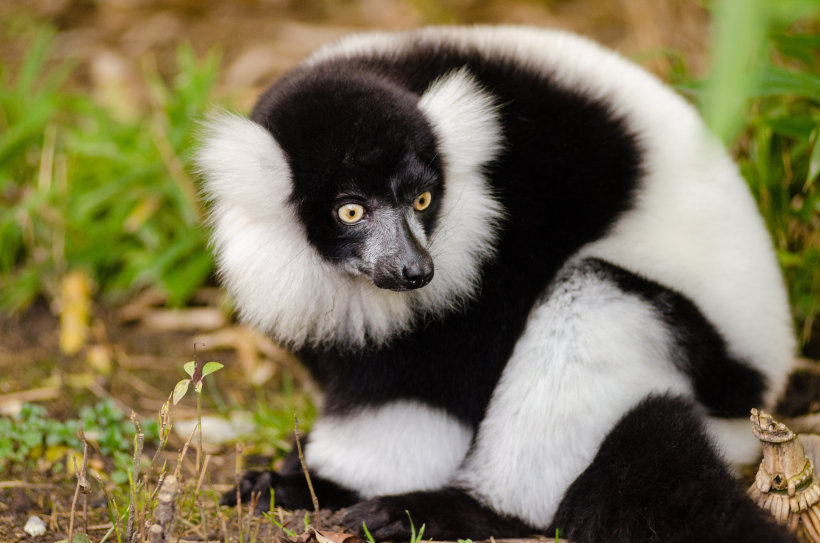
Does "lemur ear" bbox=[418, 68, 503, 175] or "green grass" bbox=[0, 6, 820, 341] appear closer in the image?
"lemur ear" bbox=[418, 68, 503, 175]

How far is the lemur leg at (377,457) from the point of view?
332 cm

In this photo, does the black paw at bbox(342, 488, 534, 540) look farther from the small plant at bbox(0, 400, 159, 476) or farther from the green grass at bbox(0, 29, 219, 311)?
the green grass at bbox(0, 29, 219, 311)

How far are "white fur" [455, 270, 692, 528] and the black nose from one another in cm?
59

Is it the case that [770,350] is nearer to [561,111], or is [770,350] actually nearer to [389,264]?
[561,111]

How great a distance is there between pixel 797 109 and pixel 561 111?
76.9 inches

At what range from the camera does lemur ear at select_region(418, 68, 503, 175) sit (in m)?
3.16

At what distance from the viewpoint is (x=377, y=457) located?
3.36m

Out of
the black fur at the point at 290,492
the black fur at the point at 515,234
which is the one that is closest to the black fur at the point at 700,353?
the black fur at the point at 515,234

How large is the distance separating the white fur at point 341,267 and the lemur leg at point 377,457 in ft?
1.27

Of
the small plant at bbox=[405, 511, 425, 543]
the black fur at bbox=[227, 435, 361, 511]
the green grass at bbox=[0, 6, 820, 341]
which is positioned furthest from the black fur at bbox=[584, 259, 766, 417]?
the black fur at bbox=[227, 435, 361, 511]

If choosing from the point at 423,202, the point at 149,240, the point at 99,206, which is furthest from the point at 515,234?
the point at 99,206

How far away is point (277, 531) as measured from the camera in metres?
3.13

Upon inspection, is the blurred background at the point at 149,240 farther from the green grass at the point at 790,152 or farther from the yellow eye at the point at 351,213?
the yellow eye at the point at 351,213

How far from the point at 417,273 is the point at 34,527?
1.90m
